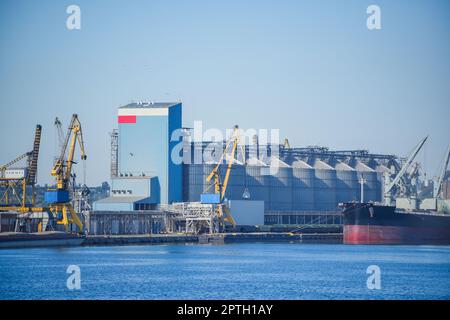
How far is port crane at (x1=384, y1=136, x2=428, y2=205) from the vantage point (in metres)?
148

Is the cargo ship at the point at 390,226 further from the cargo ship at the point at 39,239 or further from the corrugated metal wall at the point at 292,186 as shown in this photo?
the cargo ship at the point at 39,239

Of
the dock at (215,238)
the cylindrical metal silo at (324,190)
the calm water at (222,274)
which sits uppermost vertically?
the cylindrical metal silo at (324,190)

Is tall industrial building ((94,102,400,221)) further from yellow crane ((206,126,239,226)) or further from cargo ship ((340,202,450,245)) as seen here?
cargo ship ((340,202,450,245))

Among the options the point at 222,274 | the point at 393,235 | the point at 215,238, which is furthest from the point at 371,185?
the point at 222,274

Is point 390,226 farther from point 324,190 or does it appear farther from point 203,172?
point 324,190

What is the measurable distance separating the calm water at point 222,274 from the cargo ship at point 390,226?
11.4 metres

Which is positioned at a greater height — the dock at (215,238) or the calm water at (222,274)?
the dock at (215,238)

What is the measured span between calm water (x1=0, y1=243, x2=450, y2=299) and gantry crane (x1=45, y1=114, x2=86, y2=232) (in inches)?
592

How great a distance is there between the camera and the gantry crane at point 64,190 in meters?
125

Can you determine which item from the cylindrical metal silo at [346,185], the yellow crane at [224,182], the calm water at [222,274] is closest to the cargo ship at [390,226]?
the calm water at [222,274]

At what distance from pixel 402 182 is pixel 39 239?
217 ft
